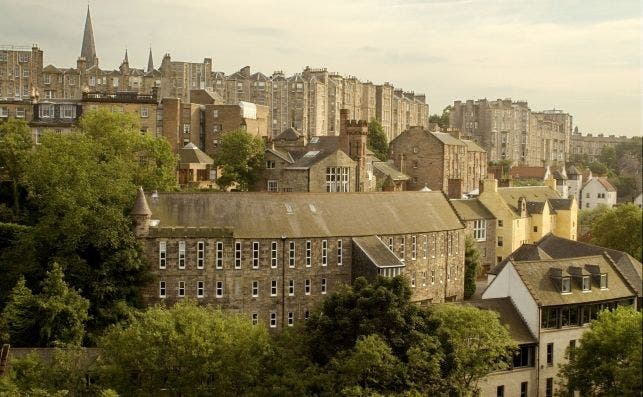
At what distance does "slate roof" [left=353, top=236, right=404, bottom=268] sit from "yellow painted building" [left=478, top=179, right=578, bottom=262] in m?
25.1

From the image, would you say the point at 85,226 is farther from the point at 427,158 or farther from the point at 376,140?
the point at 376,140

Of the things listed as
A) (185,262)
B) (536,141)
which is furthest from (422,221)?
(536,141)

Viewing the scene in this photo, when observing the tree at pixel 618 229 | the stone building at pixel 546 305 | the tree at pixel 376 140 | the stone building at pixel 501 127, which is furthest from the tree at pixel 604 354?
the stone building at pixel 501 127

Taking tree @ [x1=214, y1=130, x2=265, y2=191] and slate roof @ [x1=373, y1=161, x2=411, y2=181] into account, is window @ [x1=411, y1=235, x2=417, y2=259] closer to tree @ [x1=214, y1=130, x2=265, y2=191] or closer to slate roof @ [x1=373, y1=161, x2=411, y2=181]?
tree @ [x1=214, y1=130, x2=265, y2=191]

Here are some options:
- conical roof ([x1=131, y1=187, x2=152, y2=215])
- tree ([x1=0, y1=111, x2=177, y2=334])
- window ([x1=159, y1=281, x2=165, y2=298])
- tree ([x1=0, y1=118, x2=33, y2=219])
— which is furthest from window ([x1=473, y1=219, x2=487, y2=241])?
tree ([x1=0, y1=118, x2=33, y2=219])

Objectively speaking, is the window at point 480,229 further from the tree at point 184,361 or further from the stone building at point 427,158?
the tree at point 184,361

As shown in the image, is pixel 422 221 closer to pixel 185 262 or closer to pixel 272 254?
pixel 272 254

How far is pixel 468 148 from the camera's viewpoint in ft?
334

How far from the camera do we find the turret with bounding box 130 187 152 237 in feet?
167

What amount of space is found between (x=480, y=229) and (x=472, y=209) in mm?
1943

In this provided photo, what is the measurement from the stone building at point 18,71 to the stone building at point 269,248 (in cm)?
6171

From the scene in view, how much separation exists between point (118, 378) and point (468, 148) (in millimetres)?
70357

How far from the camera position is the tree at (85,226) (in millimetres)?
49781

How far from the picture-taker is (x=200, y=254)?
51.3m
